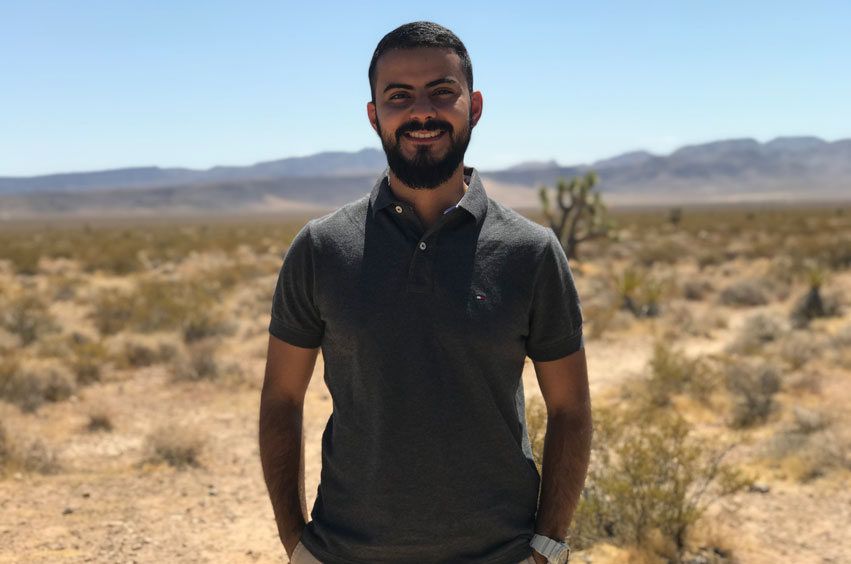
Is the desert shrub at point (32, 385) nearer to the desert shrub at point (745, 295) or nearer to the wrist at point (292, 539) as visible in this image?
the wrist at point (292, 539)

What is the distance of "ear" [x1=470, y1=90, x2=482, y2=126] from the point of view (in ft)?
6.90

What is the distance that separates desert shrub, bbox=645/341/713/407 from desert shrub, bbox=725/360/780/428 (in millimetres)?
298

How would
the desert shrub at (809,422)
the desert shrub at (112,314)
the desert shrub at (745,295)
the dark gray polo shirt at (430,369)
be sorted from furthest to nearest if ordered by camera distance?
the desert shrub at (745,295) → the desert shrub at (112,314) → the desert shrub at (809,422) → the dark gray polo shirt at (430,369)

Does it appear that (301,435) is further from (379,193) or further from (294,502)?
(379,193)

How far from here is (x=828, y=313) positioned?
13328mm

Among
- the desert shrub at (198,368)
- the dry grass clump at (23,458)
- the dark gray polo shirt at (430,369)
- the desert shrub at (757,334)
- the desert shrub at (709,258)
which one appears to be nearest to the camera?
the dark gray polo shirt at (430,369)

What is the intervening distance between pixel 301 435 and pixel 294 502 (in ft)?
0.63

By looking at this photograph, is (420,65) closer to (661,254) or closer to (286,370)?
(286,370)

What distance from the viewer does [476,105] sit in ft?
6.93

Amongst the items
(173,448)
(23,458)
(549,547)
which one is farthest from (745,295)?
(549,547)

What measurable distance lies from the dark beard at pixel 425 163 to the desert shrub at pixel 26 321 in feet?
38.6

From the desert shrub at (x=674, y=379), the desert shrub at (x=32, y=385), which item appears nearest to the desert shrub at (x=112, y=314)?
the desert shrub at (x=32, y=385)

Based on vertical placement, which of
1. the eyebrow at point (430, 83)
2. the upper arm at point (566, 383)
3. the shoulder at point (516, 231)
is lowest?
the upper arm at point (566, 383)

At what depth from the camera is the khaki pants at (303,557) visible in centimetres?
193
